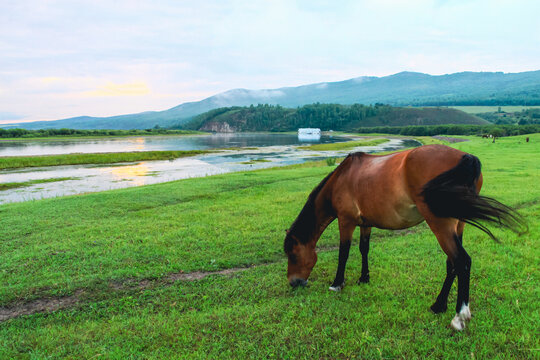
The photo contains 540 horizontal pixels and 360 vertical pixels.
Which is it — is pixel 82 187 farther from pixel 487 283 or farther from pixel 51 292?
pixel 487 283

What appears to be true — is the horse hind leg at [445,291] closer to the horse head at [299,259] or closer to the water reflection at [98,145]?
the horse head at [299,259]

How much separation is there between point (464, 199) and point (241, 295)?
4.05 meters

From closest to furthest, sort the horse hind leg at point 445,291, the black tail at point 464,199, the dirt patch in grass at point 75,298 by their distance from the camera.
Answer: the black tail at point 464,199 → the horse hind leg at point 445,291 → the dirt patch in grass at point 75,298

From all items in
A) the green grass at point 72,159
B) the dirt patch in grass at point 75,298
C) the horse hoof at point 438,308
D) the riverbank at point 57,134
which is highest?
the riverbank at point 57,134

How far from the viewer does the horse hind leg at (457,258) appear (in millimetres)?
4004

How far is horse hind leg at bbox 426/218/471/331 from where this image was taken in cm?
400

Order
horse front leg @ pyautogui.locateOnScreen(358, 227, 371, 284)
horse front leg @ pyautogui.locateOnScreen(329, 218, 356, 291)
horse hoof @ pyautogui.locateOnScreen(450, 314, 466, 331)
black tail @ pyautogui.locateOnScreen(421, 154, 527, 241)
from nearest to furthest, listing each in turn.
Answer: black tail @ pyautogui.locateOnScreen(421, 154, 527, 241) < horse hoof @ pyautogui.locateOnScreen(450, 314, 466, 331) < horse front leg @ pyautogui.locateOnScreen(329, 218, 356, 291) < horse front leg @ pyautogui.locateOnScreen(358, 227, 371, 284)

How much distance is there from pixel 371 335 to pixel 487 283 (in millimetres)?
2847

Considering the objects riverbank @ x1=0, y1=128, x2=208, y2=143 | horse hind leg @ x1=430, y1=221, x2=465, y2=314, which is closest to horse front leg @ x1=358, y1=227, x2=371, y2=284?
horse hind leg @ x1=430, y1=221, x2=465, y2=314

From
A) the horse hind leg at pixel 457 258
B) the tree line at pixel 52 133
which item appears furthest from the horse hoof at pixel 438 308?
the tree line at pixel 52 133

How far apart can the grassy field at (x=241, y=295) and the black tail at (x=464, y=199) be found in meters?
Result: 1.60

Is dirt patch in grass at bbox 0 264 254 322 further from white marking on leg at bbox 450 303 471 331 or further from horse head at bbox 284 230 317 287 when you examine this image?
white marking on leg at bbox 450 303 471 331

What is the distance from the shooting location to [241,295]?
18.3 ft

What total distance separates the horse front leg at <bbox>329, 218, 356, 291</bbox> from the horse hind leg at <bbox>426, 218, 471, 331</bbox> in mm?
1461
